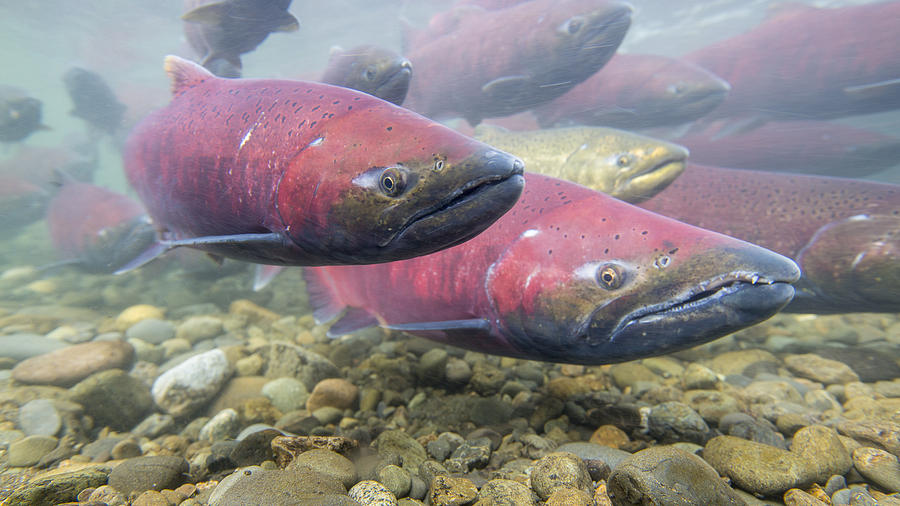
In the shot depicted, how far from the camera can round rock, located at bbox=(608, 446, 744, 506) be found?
1.25 meters

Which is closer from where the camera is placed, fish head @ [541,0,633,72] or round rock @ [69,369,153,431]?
round rock @ [69,369,153,431]

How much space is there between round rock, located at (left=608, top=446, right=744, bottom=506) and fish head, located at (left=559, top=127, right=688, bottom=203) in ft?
8.34

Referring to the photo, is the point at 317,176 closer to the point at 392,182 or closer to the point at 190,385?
the point at 392,182

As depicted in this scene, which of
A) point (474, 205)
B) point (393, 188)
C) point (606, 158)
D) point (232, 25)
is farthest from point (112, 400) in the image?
point (606, 158)

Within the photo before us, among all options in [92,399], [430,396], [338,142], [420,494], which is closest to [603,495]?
[420,494]

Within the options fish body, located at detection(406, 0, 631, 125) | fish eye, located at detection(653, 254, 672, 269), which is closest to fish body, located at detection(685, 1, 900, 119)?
fish body, located at detection(406, 0, 631, 125)

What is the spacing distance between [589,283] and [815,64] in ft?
29.3

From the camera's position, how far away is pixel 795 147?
720 centimetres

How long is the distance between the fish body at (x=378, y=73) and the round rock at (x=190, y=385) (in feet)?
7.86

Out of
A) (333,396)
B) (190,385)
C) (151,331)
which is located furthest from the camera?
(151,331)

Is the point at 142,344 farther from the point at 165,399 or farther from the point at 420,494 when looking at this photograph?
the point at 420,494

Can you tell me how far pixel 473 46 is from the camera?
5.79m

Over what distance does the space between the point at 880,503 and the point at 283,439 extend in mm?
2382

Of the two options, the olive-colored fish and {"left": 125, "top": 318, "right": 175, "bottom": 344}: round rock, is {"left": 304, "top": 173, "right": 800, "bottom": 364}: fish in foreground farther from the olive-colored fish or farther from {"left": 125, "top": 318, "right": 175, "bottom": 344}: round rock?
{"left": 125, "top": 318, "right": 175, "bottom": 344}: round rock
